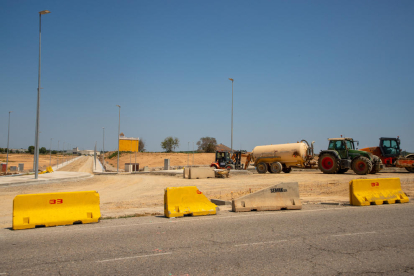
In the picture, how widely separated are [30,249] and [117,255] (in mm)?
1819

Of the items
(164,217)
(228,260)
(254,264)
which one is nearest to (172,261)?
(228,260)

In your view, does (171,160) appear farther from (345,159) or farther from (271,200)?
(271,200)

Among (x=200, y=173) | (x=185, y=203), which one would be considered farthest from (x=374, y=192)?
(x=200, y=173)

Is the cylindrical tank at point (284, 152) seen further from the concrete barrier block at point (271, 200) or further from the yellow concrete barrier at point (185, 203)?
the yellow concrete barrier at point (185, 203)

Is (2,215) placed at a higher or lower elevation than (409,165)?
lower

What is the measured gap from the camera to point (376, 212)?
394 inches

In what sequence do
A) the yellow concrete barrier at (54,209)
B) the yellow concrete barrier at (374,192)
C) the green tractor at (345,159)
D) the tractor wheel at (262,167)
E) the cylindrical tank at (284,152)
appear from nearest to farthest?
the yellow concrete barrier at (54,209) → the yellow concrete barrier at (374,192) → the green tractor at (345,159) → the cylindrical tank at (284,152) → the tractor wheel at (262,167)

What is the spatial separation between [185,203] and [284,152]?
21.1 meters

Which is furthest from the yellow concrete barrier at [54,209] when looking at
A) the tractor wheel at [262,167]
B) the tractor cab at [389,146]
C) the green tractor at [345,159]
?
the tractor cab at [389,146]

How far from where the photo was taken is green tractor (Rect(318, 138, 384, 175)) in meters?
24.4

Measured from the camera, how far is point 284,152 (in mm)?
29359

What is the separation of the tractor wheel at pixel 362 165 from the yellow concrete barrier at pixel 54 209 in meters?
21.2

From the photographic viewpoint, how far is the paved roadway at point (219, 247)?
5.09 metres

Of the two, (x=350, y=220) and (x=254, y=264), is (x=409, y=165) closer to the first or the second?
(x=350, y=220)
